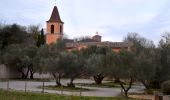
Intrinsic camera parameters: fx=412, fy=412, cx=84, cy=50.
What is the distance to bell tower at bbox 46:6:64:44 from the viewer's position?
119 m

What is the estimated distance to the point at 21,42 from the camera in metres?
83.4

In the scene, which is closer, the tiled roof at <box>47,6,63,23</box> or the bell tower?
the tiled roof at <box>47,6,63,23</box>

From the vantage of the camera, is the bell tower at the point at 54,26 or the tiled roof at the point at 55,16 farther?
the bell tower at the point at 54,26

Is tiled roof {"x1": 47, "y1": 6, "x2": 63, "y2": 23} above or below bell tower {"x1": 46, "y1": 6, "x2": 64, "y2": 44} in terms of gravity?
above

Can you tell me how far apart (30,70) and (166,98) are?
163 ft

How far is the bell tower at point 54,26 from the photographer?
118625 millimetres

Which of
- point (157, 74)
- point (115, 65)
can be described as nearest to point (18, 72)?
point (157, 74)

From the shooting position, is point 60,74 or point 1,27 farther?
point 1,27

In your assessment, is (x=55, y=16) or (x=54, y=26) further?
(x=54, y=26)

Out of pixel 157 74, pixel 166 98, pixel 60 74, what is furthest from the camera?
pixel 60 74

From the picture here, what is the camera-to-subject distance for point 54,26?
4715 inches

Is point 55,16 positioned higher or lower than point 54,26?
higher

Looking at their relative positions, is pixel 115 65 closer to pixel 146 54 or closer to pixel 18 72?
pixel 146 54

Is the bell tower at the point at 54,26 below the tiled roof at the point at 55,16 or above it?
below
